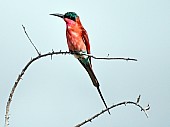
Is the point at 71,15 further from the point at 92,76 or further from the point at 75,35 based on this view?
the point at 92,76

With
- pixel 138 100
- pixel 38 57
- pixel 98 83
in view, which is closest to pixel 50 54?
pixel 38 57

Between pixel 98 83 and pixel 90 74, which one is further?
pixel 90 74

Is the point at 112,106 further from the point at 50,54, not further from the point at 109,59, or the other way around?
the point at 50,54

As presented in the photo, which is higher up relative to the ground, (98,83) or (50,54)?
(98,83)

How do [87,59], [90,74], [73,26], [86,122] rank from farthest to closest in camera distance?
[73,26]
[87,59]
[90,74]
[86,122]

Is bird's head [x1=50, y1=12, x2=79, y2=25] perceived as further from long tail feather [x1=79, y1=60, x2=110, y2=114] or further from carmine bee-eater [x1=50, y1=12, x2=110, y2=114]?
long tail feather [x1=79, y1=60, x2=110, y2=114]

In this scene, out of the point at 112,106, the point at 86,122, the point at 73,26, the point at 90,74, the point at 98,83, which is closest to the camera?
the point at 86,122

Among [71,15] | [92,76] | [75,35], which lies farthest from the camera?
[75,35]

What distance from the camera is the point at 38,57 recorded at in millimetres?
2943

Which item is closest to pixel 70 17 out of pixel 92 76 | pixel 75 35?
pixel 75 35

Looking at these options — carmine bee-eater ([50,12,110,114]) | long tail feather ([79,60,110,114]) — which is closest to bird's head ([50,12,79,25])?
carmine bee-eater ([50,12,110,114])

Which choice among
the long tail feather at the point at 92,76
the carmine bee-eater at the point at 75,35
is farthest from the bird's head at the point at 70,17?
the long tail feather at the point at 92,76

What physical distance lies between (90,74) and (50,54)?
174 cm

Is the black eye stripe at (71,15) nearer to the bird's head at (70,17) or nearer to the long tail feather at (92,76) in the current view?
the bird's head at (70,17)
